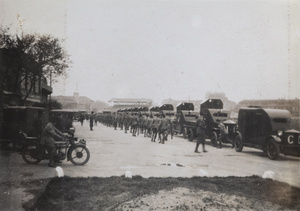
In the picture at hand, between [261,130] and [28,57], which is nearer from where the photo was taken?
[261,130]

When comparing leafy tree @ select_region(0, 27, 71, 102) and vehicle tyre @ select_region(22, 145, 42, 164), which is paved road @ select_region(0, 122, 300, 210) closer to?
vehicle tyre @ select_region(22, 145, 42, 164)

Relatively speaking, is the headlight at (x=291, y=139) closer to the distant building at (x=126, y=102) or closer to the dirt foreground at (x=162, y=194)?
the dirt foreground at (x=162, y=194)

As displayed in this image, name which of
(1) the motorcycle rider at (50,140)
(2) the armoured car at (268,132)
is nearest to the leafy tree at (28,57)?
(1) the motorcycle rider at (50,140)

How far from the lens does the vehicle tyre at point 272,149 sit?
12.3 m

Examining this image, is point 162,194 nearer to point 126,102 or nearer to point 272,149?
point 272,149

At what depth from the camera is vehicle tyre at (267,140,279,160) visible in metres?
12.3

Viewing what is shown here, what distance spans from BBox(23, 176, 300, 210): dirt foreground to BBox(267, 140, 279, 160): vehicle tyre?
4817mm

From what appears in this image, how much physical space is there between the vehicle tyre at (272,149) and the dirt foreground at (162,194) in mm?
4817

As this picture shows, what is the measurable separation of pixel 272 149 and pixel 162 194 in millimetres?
8185

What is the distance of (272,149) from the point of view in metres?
12.6

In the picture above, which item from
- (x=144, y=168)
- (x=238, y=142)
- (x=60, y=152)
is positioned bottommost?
(x=144, y=168)

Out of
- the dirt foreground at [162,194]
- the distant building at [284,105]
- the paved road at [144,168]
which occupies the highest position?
the distant building at [284,105]

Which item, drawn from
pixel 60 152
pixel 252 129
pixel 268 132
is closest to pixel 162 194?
pixel 60 152

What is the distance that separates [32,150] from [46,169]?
146 cm
